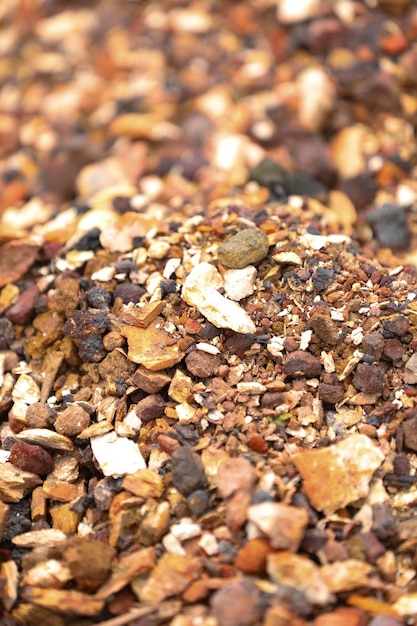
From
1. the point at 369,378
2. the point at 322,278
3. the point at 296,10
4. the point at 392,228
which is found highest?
the point at 296,10

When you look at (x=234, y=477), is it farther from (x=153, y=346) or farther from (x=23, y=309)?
(x=23, y=309)

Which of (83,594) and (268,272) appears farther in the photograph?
(268,272)

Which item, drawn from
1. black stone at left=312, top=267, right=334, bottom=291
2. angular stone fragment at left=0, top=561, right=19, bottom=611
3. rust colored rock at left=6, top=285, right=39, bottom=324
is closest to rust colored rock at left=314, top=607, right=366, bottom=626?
angular stone fragment at left=0, top=561, right=19, bottom=611

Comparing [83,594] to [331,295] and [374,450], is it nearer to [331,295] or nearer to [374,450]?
[374,450]

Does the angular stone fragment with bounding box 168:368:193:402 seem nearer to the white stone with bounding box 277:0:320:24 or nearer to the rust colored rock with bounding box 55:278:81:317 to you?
the rust colored rock with bounding box 55:278:81:317

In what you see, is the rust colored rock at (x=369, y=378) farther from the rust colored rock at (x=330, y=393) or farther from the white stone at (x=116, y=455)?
the white stone at (x=116, y=455)

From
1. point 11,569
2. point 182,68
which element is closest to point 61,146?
point 182,68

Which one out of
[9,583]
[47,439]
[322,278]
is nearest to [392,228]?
[322,278]
